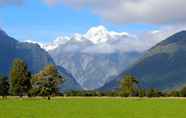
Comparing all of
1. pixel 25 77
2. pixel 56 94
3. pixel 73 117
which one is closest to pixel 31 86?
pixel 25 77

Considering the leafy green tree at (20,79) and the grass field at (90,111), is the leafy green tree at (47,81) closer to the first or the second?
the leafy green tree at (20,79)

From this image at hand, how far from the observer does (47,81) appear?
606 feet

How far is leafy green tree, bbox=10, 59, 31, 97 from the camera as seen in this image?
573 ft

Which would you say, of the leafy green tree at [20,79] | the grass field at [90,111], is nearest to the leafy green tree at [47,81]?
the leafy green tree at [20,79]

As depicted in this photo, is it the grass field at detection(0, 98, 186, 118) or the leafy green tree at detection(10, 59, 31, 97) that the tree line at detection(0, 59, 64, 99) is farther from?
the grass field at detection(0, 98, 186, 118)

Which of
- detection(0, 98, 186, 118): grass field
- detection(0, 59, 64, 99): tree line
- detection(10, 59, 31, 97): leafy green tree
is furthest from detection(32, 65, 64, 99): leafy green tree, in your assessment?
detection(0, 98, 186, 118): grass field

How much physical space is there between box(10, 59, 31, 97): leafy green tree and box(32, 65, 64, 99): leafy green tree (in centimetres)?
727

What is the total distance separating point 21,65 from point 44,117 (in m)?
123

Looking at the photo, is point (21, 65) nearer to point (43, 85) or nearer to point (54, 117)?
point (43, 85)

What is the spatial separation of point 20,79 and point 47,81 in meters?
13.7

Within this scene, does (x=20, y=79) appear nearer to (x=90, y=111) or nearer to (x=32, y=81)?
(x=32, y=81)

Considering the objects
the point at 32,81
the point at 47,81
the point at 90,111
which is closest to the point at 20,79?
the point at 32,81

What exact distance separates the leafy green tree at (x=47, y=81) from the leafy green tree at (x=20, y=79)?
23.8ft

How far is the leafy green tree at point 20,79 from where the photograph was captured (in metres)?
174
